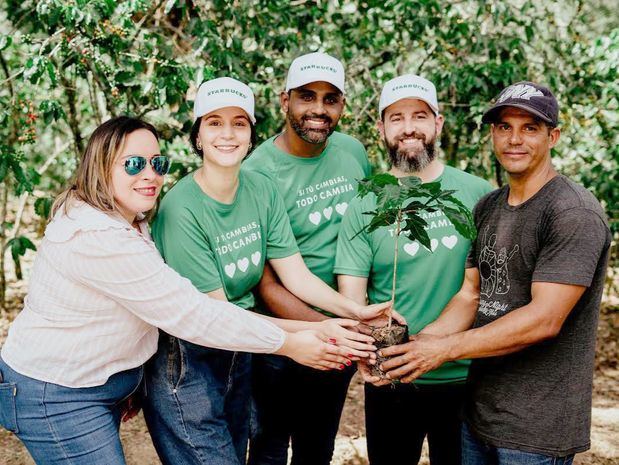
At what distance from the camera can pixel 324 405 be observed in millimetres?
3580

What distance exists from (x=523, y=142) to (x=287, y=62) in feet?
10.8

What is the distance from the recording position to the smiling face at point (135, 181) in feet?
8.41

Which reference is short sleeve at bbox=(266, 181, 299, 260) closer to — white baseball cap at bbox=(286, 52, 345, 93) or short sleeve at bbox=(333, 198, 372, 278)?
short sleeve at bbox=(333, 198, 372, 278)

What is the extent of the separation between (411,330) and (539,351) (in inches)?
30.3

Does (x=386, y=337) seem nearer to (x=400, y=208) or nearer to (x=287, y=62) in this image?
(x=400, y=208)

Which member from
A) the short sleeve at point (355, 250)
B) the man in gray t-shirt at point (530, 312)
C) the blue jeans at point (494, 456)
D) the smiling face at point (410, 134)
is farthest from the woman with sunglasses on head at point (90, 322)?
the smiling face at point (410, 134)

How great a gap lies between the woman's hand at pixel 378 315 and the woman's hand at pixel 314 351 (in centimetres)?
24

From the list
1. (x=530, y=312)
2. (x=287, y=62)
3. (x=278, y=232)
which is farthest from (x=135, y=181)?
(x=287, y=62)

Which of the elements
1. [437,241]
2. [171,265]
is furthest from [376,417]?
[171,265]

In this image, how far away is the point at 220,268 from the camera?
9.52 feet

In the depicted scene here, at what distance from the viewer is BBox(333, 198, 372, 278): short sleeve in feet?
10.5

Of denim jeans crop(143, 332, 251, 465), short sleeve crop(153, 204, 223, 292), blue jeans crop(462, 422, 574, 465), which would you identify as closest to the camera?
blue jeans crop(462, 422, 574, 465)

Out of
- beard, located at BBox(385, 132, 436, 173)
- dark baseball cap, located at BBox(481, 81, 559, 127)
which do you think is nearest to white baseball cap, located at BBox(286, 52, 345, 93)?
beard, located at BBox(385, 132, 436, 173)

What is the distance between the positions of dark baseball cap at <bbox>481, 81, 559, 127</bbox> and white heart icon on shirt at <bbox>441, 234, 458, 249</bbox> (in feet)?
2.31
